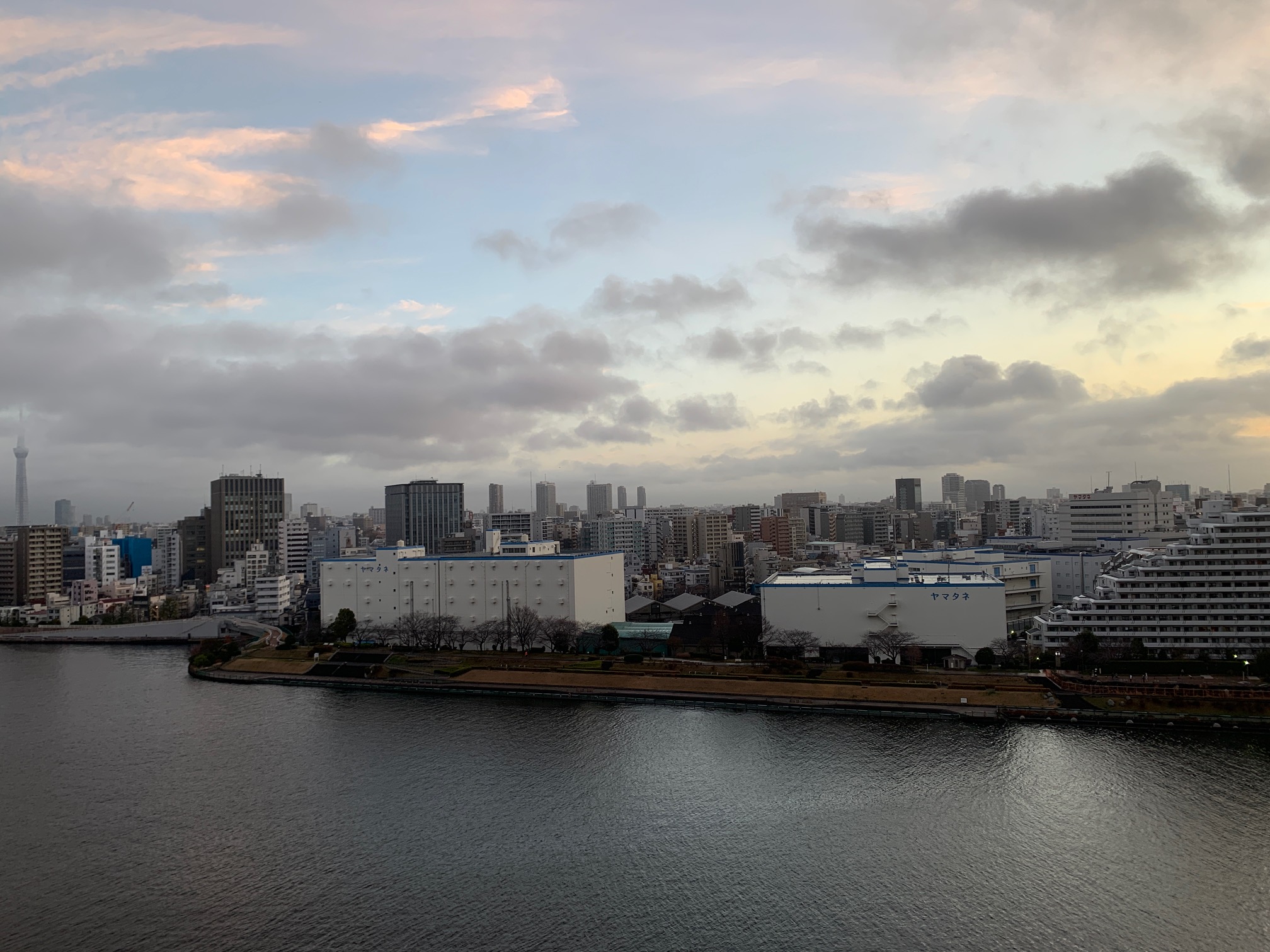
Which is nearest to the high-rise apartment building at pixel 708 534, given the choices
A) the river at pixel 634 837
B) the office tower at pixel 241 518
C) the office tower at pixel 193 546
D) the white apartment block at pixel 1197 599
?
the office tower at pixel 241 518

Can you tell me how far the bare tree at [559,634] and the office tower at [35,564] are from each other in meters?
32.3

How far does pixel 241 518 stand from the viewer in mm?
52250

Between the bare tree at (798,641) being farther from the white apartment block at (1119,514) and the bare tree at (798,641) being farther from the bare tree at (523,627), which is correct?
the white apartment block at (1119,514)

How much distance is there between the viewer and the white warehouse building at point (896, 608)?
2122 centimetres

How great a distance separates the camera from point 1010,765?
1389 cm

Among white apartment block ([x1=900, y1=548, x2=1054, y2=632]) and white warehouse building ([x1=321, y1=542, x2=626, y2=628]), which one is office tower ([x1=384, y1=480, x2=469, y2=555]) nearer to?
white warehouse building ([x1=321, y1=542, x2=626, y2=628])

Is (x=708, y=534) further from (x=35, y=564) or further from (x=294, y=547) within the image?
(x=35, y=564)

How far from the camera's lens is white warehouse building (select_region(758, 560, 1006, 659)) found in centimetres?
2122

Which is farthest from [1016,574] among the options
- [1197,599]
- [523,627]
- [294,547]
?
[294,547]

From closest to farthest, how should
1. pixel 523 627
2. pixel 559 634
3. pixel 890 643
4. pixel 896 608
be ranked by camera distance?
1. pixel 890 643
2. pixel 896 608
3. pixel 559 634
4. pixel 523 627

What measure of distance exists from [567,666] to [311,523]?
6853 cm

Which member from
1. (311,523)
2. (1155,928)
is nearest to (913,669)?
(1155,928)

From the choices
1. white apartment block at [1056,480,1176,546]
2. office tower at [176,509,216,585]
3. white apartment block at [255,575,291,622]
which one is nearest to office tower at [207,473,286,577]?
office tower at [176,509,216,585]

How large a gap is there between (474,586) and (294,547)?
1115 inches
